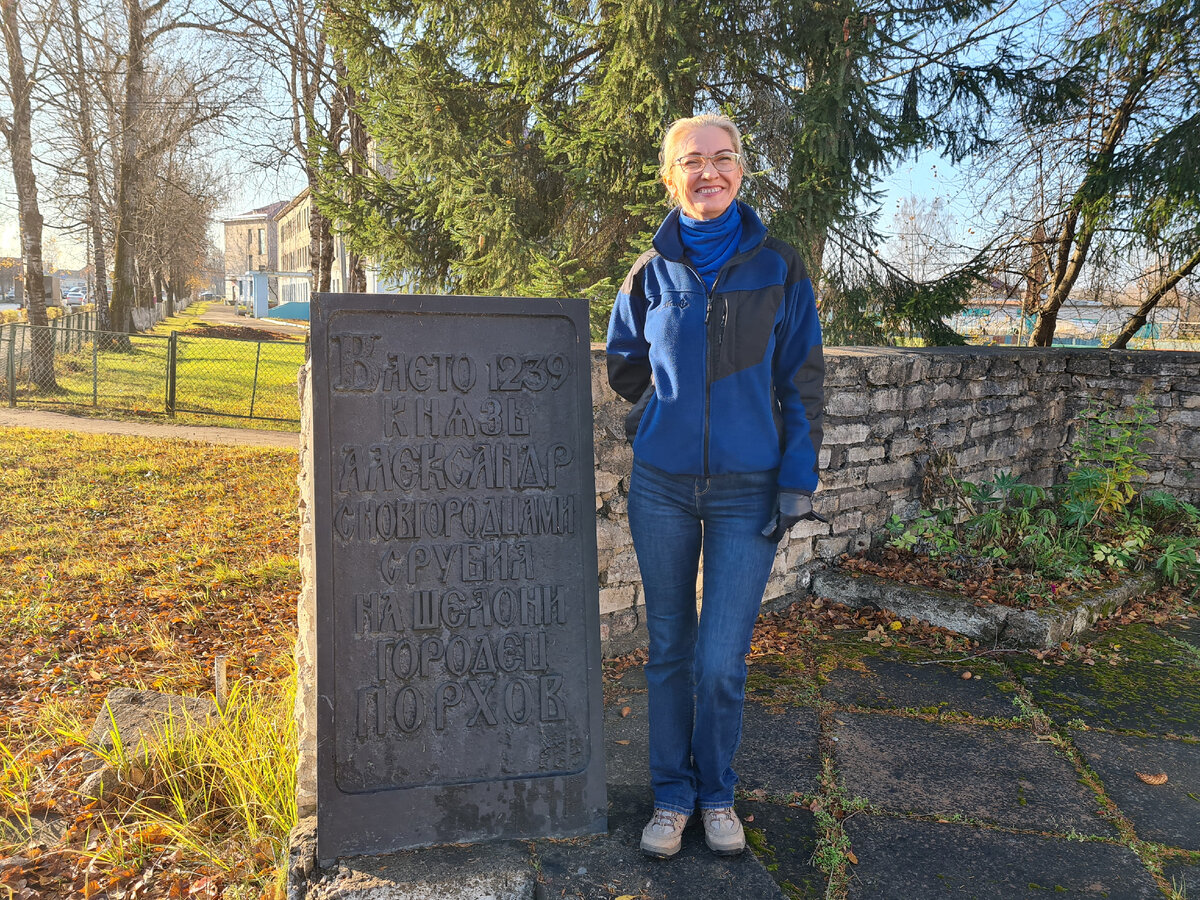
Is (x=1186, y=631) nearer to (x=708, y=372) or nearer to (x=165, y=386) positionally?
(x=708, y=372)

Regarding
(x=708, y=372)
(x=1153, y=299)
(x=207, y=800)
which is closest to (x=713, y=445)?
(x=708, y=372)

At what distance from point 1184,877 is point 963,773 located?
2.24 feet

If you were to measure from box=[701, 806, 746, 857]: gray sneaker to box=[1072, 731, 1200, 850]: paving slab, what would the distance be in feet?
4.15

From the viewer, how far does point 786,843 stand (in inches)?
98.3

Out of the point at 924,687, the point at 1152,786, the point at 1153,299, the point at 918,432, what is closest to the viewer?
the point at 1152,786

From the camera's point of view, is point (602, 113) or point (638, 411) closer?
point (638, 411)

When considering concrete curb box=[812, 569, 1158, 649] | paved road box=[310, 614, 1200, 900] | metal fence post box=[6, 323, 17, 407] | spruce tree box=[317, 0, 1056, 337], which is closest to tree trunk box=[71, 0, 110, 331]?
metal fence post box=[6, 323, 17, 407]

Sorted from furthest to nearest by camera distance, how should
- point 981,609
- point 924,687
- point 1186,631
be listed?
point 1186,631 < point 981,609 < point 924,687

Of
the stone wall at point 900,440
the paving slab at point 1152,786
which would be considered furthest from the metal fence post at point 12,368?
the paving slab at point 1152,786

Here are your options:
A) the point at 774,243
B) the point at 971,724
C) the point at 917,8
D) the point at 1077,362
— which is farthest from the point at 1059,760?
the point at 917,8

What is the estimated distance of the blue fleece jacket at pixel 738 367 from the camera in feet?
7.39

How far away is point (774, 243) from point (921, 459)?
3.38 meters

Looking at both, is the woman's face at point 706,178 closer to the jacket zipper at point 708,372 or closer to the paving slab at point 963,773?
the jacket zipper at point 708,372

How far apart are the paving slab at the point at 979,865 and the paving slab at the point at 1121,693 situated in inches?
39.2
